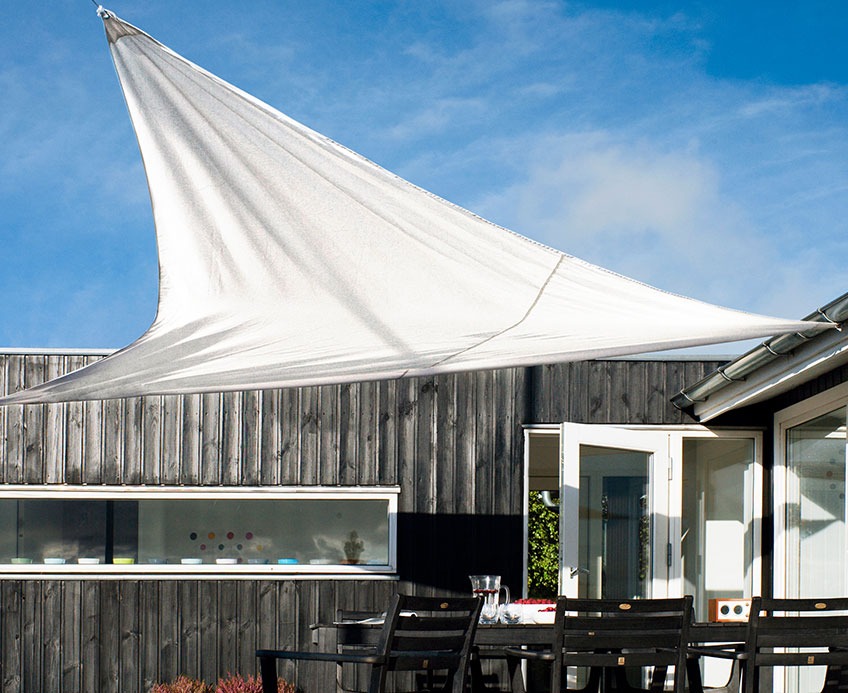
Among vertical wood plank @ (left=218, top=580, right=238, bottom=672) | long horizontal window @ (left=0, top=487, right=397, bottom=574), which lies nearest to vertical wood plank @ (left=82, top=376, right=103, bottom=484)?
long horizontal window @ (left=0, top=487, right=397, bottom=574)

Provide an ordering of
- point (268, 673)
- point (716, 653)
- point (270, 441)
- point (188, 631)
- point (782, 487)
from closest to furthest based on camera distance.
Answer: point (268, 673), point (716, 653), point (782, 487), point (188, 631), point (270, 441)

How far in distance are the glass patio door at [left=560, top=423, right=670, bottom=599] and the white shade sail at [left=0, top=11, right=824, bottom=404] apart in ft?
11.6

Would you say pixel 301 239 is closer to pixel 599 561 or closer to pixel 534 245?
pixel 534 245

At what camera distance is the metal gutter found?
4.96 metres

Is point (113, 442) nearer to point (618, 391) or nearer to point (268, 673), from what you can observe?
point (618, 391)

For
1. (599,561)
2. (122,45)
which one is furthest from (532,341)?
(599,561)

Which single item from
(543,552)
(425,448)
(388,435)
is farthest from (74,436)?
(543,552)

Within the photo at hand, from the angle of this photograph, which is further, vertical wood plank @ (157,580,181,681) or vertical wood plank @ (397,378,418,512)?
vertical wood plank @ (397,378,418,512)

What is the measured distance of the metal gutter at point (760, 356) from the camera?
496cm

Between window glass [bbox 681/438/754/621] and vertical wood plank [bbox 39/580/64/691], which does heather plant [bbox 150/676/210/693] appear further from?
window glass [bbox 681/438/754/621]

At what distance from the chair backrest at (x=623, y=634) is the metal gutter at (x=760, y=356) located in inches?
46.3

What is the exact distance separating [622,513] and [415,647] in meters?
4.14

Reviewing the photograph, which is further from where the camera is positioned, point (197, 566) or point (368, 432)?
point (368, 432)

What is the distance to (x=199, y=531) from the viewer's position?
827cm
